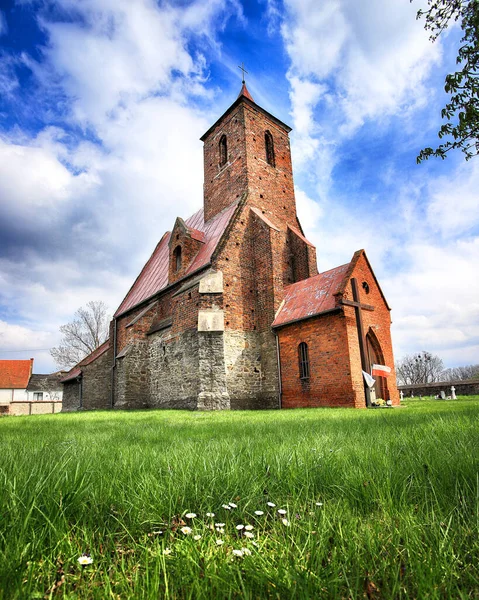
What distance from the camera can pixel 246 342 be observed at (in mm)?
16844

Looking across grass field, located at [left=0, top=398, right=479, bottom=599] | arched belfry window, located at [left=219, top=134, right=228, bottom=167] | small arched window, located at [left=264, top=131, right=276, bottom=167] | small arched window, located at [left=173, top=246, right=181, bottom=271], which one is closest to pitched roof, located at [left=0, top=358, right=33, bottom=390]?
small arched window, located at [left=173, top=246, right=181, bottom=271]

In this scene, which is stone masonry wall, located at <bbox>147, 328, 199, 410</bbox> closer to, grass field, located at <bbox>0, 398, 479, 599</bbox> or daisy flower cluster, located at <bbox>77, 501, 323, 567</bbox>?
grass field, located at <bbox>0, 398, 479, 599</bbox>

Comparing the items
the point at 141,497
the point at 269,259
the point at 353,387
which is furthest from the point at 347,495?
the point at 269,259

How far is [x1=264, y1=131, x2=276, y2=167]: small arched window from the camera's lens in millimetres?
21609

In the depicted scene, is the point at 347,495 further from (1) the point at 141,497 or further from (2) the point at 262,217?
(2) the point at 262,217

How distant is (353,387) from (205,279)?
24.3ft

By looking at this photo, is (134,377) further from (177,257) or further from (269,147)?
(269,147)

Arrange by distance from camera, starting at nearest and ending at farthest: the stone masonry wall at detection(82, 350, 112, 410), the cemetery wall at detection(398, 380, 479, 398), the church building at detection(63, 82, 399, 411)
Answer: the church building at detection(63, 82, 399, 411) → the stone masonry wall at detection(82, 350, 112, 410) → the cemetery wall at detection(398, 380, 479, 398)

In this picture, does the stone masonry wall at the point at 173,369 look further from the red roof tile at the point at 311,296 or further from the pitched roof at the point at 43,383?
the pitched roof at the point at 43,383

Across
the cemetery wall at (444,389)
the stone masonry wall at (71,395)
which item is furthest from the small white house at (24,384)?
the cemetery wall at (444,389)

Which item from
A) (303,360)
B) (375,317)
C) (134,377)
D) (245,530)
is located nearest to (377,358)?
(375,317)

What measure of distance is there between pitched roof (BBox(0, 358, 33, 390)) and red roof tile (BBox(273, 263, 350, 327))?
4908 cm

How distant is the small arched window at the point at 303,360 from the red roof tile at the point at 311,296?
1.21 metres

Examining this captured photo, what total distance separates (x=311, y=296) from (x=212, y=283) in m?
4.33
